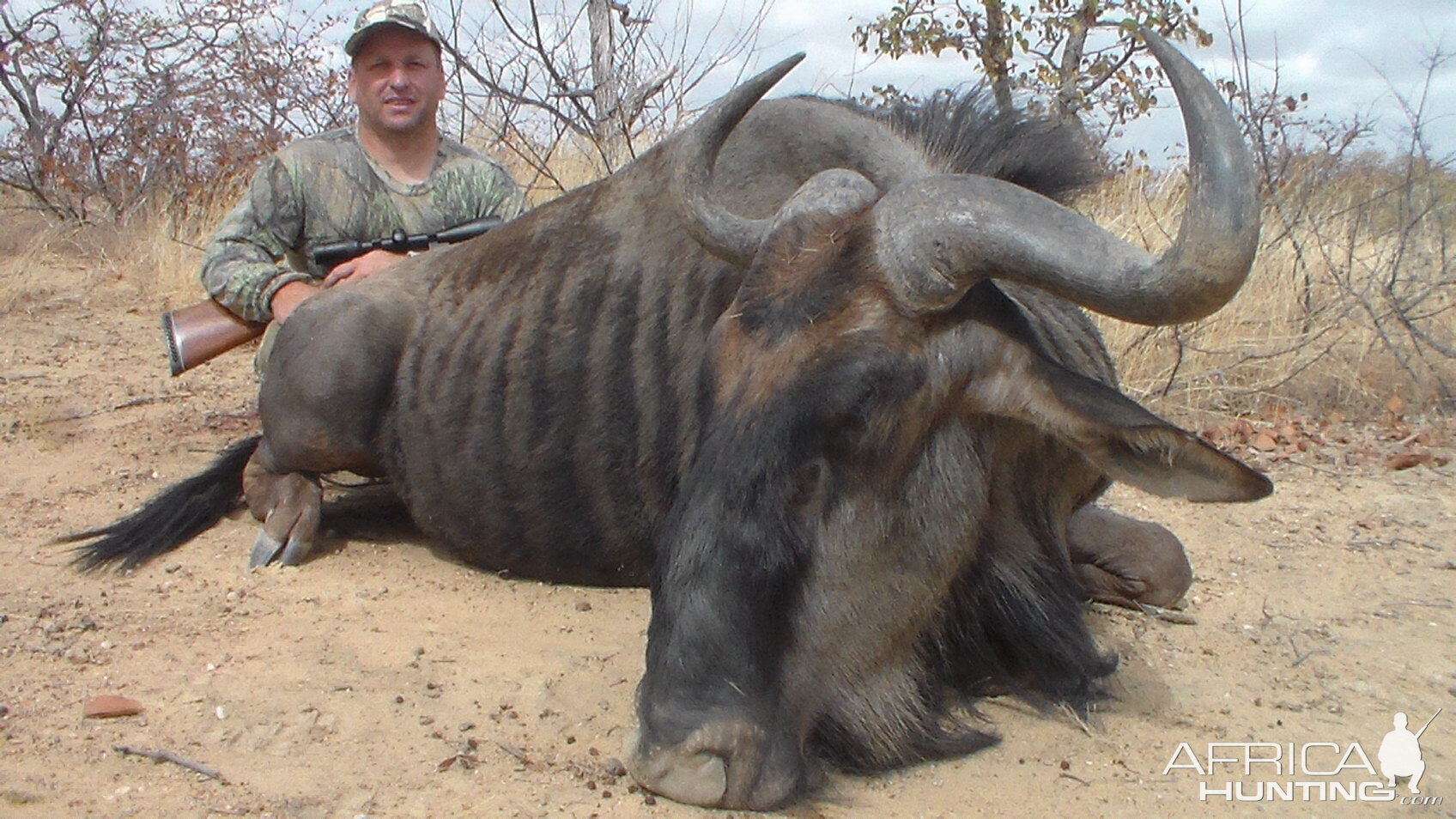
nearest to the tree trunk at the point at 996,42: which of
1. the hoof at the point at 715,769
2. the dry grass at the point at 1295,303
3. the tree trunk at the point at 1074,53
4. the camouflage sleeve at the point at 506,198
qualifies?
the tree trunk at the point at 1074,53

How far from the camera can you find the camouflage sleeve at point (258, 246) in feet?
14.6

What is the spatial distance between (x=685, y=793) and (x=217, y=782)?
3.02 feet

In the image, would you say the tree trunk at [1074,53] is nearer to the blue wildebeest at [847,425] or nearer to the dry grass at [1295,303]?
the dry grass at [1295,303]

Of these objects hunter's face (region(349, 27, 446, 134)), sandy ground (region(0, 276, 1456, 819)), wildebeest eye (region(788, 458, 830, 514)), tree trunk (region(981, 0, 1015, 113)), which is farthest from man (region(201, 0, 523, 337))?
tree trunk (region(981, 0, 1015, 113))

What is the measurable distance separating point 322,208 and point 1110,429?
3694mm

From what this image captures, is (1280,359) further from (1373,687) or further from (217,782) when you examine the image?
(217,782)

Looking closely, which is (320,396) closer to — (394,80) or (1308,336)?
(394,80)

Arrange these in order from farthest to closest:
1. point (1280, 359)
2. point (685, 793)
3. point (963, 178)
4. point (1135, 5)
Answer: point (1135, 5)
point (1280, 359)
point (963, 178)
point (685, 793)

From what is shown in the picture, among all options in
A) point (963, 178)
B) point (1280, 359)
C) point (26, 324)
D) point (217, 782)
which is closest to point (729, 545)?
point (963, 178)

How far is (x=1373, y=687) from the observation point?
9.77 ft

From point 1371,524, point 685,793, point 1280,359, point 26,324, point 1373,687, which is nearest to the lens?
point 685,793

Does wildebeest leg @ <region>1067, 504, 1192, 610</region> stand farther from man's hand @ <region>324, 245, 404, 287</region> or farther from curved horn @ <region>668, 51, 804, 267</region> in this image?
man's hand @ <region>324, 245, 404, 287</region>

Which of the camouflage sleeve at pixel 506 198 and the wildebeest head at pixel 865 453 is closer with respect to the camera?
the wildebeest head at pixel 865 453

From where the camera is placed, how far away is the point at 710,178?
274 centimetres
